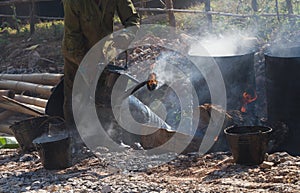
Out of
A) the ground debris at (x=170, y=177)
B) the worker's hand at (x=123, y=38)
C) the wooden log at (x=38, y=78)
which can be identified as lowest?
the ground debris at (x=170, y=177)

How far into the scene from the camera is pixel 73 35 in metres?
6.75

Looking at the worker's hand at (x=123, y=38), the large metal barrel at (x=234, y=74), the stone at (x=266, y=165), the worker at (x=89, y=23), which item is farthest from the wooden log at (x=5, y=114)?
the stone at (x=266, y=165)

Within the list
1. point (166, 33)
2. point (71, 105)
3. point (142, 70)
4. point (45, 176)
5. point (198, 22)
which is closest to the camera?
point (45, 176)

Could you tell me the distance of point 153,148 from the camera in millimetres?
6953

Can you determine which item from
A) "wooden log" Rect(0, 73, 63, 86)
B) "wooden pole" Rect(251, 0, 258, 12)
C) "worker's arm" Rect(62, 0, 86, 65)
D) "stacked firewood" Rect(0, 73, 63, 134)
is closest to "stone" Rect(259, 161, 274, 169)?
"worker's arm" Rect(62, 0, 86, 65)

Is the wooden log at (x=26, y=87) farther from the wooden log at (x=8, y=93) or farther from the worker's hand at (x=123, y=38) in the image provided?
the worker's hand at (x=123, y=38)

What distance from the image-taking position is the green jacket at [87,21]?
6.64 metres

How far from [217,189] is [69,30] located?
120 inches

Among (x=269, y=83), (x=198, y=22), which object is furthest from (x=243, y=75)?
(x=198, y=22)

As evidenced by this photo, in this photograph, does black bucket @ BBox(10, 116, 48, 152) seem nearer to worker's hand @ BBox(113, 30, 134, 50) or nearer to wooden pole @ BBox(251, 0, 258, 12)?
worker's hand @ BBox(113, 30, 134, 50)

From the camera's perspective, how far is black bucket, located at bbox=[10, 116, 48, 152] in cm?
704

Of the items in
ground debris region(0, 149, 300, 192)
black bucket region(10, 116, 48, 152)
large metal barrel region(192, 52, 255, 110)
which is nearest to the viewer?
ground debris region(0, 149, 300, 192)

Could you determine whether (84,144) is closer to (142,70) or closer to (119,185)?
(119,185)

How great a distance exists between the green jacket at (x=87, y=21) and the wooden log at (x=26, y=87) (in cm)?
361
